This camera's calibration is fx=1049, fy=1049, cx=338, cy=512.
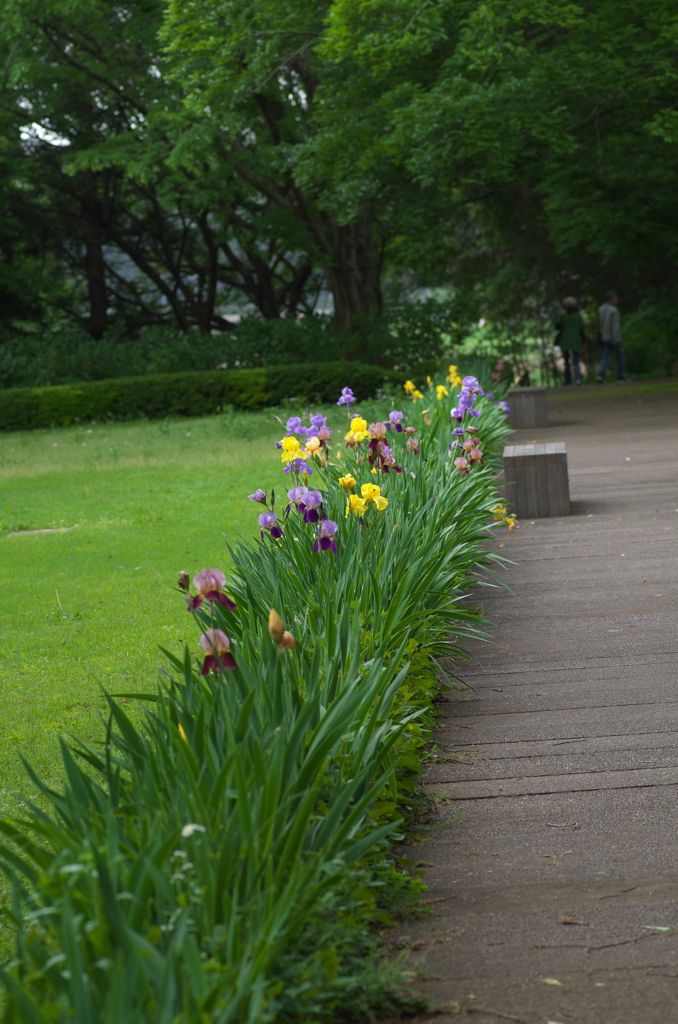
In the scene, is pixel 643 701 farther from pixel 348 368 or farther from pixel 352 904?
pixel 348 368

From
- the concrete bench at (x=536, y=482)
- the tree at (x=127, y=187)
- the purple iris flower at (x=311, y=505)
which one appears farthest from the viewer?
the tree at (x=127, y=187)

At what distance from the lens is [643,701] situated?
140 inches

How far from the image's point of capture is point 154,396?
20.0 metres

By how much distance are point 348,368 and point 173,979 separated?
18298 millimetres

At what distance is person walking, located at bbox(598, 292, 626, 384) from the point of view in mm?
18562

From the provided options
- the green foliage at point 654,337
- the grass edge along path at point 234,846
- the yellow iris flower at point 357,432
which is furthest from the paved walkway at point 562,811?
the green foliage at point 654,337

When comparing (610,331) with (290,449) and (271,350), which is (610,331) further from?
(290,449)

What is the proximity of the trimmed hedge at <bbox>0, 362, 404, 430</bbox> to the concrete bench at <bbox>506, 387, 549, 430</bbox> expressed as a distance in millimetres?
6017

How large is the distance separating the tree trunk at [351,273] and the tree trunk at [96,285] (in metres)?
6.42

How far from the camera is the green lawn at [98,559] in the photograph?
4.19m

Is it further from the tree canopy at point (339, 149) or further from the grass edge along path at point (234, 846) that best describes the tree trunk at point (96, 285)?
the grass edge along path at point (234, 846)

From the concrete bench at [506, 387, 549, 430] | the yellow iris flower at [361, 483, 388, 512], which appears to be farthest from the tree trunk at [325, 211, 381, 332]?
the yellow iris flower at [361, 483, 388, 512]

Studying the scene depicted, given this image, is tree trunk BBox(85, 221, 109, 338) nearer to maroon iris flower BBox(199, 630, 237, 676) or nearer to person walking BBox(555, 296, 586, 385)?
person walking BBox(555, 296, 586, 385)

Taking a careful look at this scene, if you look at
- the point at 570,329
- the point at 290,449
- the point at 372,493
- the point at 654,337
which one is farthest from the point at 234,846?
the point at 654,337
